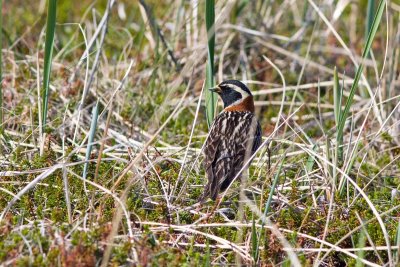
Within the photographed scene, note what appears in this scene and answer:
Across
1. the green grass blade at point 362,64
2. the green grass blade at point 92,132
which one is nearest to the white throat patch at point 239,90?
the green grass blade at point 362,64

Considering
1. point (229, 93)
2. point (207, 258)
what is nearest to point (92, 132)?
point (207, 258)

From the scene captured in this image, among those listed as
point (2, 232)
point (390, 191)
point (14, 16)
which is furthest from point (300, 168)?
point (14, 16)

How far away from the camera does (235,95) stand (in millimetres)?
6324

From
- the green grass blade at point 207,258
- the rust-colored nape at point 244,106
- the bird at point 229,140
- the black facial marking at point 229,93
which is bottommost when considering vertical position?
the green grass blade at point 207,258

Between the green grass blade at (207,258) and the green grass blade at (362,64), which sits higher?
the green grass blade at (362,64)

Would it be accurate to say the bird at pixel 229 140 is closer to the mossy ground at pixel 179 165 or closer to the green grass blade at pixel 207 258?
the mossy ground at pixel 179 165

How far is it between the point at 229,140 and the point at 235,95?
695mm

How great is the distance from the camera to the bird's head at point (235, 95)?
6.27m

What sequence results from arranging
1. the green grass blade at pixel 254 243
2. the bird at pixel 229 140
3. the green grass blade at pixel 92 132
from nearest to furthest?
the green grass blade at pixel 254 243
the green grass blade at pixel 92 132
the bird at pixel 229 140

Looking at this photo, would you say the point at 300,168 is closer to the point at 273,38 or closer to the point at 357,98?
the point at 357,98

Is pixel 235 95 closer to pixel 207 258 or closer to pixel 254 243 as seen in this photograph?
pixel 254 243

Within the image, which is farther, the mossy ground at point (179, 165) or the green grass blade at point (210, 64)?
the green grass blade at point (210, 64)

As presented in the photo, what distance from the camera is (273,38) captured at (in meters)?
8.44

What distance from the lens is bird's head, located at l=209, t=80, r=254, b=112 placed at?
6266 millimetres
